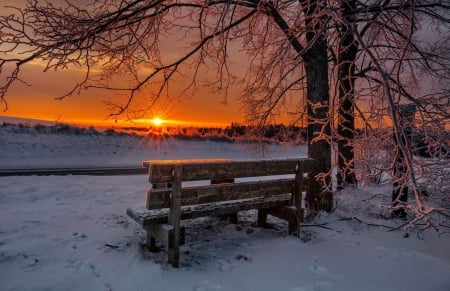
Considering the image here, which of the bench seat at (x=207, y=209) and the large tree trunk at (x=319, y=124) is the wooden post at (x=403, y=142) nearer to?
the bench seat at (x=207, y=209)

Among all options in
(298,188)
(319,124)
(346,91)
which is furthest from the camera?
(319,124)

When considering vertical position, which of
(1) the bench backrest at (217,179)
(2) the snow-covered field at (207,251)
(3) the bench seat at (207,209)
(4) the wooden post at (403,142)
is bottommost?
(2) the snow-covered field at (207,251)

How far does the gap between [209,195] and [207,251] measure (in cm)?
84

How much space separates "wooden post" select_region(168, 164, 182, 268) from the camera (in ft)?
16.0

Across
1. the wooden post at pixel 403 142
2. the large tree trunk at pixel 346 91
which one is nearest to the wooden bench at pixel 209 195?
the large tree trunk at pixel 346 91

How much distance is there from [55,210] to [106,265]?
10.6 feet

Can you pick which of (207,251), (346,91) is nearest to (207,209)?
(207,251)

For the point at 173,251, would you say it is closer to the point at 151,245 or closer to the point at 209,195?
the point at 151,245

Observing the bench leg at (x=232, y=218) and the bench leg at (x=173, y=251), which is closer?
the bench leg at (x=173, y=251)

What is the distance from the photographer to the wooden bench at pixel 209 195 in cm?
489

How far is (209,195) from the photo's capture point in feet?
17.8

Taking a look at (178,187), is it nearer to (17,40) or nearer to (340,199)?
(17,40)

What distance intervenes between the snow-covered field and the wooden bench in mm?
382

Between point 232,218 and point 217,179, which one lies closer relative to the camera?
point 217,179
